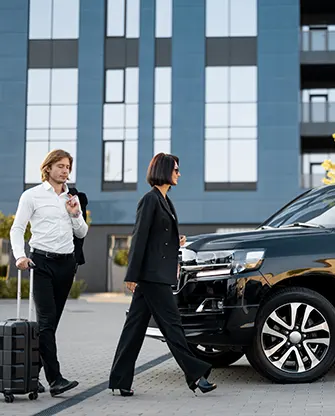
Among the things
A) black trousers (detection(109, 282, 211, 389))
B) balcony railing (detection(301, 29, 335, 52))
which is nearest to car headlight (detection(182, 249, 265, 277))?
black trousers (detection(109, 282, 211, 389))

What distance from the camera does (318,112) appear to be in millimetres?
39781

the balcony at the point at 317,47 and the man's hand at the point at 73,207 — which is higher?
the balcony at the point at 317,47

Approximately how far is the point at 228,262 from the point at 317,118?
33052mm

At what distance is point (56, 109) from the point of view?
40.5 metres

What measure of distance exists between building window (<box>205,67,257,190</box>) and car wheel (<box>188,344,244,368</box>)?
30.6m

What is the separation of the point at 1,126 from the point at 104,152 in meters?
4.94

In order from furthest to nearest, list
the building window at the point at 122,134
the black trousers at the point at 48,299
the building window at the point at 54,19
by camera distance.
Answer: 1. the building window at the point at 54,19
2. the building window at the point at 122,134
3. the black trousers at the point at 48,299

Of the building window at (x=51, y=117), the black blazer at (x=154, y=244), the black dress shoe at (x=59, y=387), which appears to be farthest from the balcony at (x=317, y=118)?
the black dress shoe at (x=59, y=387)

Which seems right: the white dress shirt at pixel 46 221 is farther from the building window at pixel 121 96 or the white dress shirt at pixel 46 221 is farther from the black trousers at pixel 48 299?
the building window at pixel 121 96

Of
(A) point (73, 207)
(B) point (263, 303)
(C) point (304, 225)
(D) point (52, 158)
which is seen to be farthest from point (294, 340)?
(D) point (52, 158)

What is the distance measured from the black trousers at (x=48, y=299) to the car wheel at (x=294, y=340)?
5.47ft

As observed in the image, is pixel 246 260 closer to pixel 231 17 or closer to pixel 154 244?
pixel 154 244

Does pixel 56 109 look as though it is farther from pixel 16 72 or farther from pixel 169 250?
pixel 169 250

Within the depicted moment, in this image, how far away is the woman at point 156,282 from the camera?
682 cm
